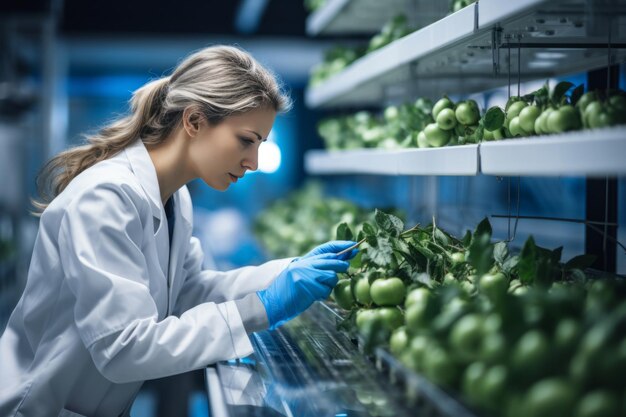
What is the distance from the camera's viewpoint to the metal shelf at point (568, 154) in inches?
40.0

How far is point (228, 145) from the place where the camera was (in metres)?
2.01

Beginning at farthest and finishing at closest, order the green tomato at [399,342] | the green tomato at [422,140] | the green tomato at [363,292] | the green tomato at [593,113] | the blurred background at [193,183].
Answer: the blurred background at [193,183] → the green tomato at [422,140] → the green tomato at [363,292] → the green tomato at [399,342] → the green tomato at [593,113]

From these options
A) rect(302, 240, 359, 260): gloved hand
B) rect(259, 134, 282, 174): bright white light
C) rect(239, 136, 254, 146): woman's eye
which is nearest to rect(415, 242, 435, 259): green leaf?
rect(302, 240, 359, 260): gloved hand

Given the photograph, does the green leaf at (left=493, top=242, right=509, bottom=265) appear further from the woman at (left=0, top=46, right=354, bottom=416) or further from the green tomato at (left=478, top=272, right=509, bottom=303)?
the woman at (left=0, top=46, right=354, bottom=416)

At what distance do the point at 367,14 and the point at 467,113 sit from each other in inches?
72.6

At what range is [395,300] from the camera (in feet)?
5.39

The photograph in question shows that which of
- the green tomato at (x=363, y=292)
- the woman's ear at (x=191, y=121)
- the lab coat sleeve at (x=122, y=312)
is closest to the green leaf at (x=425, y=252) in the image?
the green tomato at (x=363, y=292)

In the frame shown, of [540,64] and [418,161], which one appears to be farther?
[540,64]

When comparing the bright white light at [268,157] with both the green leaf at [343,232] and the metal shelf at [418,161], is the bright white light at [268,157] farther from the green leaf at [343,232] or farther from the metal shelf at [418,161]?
the green leaf at [343,232]

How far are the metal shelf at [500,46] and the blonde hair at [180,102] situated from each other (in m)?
0.53

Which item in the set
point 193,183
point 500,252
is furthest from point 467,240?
point 193,183

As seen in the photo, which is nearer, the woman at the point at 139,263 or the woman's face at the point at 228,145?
the woman at the point at 139,263

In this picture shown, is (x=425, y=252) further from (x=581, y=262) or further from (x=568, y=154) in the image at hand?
(x=568, y=154)

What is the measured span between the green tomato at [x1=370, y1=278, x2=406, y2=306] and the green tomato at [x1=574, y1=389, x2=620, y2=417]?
0.70 meters
